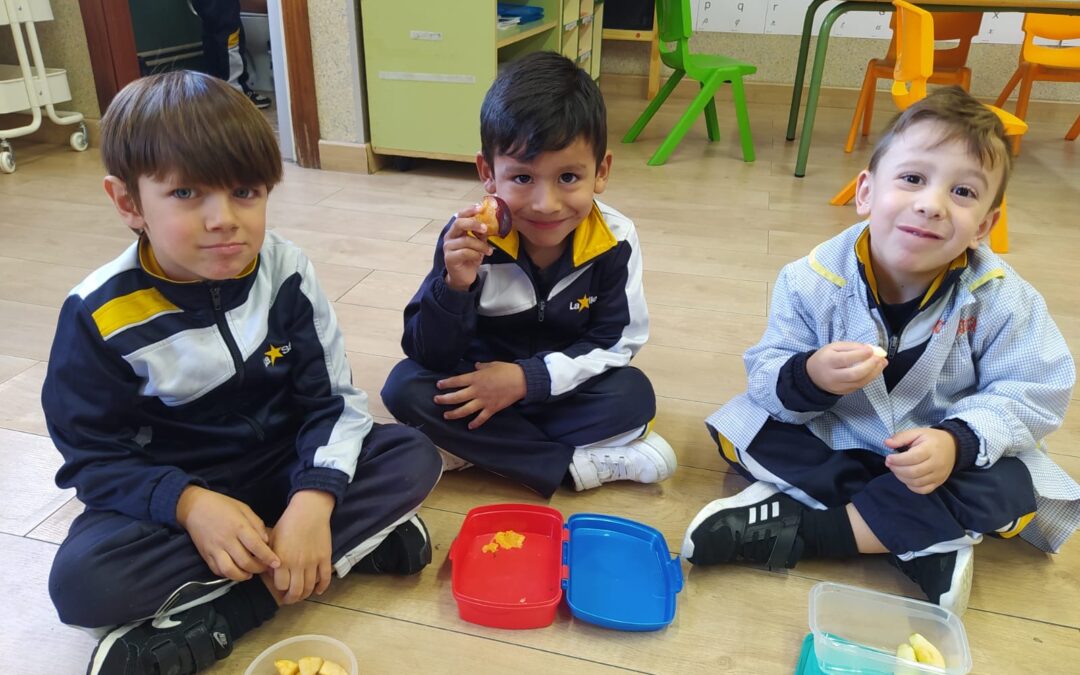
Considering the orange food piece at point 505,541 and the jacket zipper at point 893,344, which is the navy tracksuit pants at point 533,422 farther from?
the jacket zipper at point 893,344

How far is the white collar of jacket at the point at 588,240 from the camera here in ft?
3.44

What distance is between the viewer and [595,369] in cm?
108

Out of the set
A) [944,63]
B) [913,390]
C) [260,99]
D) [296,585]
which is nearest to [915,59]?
[944,63]

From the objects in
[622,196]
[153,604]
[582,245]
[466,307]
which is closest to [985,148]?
[582,245]

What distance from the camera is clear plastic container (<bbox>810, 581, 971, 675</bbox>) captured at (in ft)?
2.54

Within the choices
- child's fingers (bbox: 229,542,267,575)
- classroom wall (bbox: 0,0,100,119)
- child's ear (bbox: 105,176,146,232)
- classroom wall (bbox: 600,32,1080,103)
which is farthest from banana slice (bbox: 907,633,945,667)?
classroom wall (bbox: 600,32,1080,103)

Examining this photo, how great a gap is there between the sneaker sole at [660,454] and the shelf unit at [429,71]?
1450 mm

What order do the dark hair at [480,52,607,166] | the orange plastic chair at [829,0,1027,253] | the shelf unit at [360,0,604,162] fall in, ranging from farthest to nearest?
the shelf unit at [360,0,604,162] → the orange plastic chair at [829,0,1027,253] → the dark hair at [480,52,607,166]

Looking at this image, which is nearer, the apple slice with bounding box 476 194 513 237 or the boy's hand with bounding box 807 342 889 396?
the boy's hand with bounding box 807 342 889 396

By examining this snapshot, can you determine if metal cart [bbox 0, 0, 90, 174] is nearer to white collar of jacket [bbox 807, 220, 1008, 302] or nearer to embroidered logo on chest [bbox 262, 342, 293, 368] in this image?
embroidered logo on chest [bbox 262, 342, 293, 368]

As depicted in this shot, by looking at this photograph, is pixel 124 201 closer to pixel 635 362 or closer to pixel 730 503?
pixel 730 503

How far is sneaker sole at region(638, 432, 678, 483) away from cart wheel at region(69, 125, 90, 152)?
2.33 m

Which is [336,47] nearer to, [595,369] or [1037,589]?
[595,369]

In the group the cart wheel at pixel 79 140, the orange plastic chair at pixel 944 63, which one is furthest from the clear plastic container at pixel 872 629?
the cart wheel at pixel 79 140
